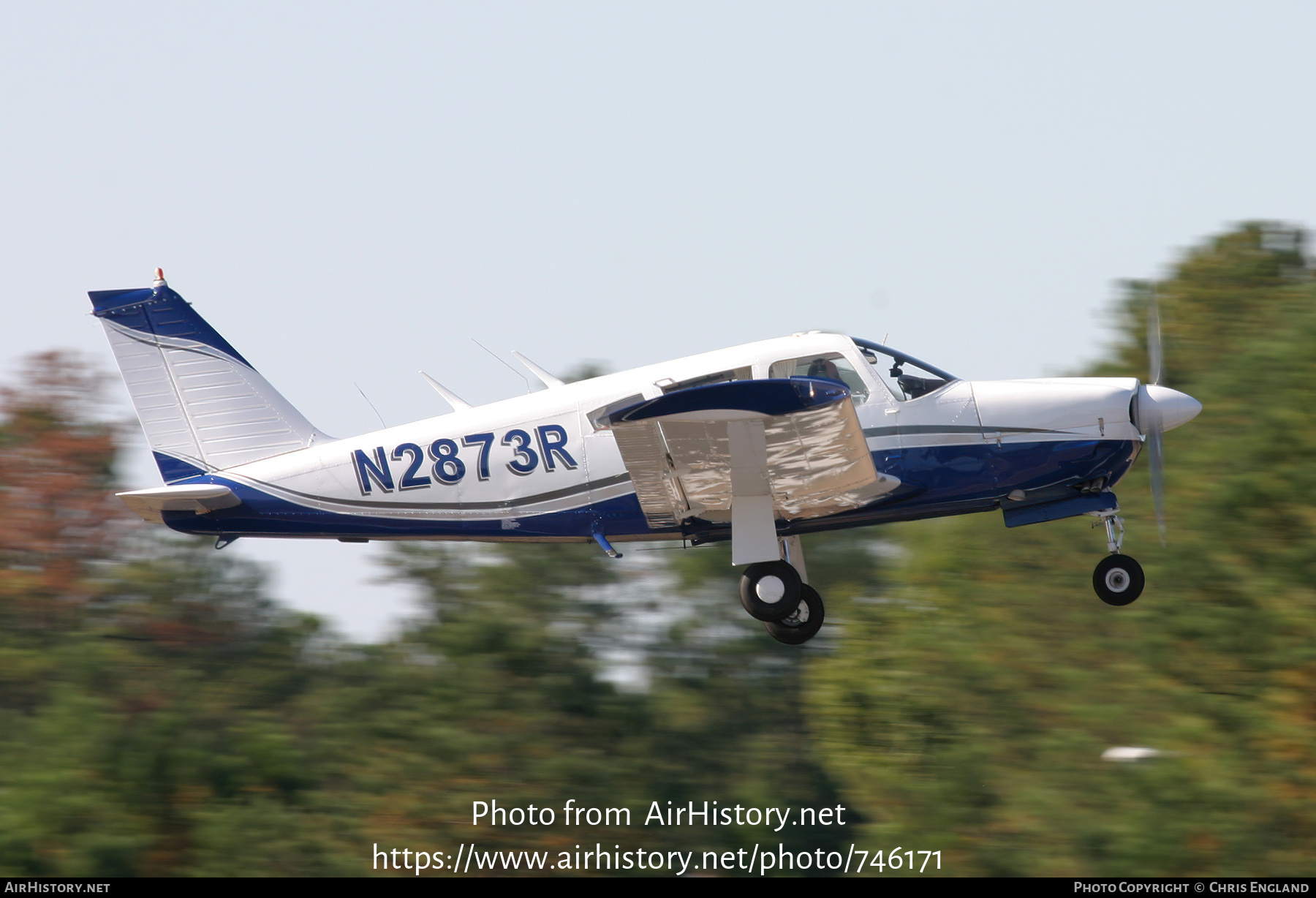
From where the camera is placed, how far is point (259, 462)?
1221 cm

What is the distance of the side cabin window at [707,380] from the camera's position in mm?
11016

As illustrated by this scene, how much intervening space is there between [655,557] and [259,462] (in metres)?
18.3

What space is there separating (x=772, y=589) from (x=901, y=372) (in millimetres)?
2061

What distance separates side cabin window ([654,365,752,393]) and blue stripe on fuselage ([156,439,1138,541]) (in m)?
0.99

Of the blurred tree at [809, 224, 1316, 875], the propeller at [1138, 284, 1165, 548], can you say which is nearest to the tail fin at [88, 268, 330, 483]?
the propeller at [1138, 284, 1165, 548]

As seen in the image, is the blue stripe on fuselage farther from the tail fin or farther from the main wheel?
the main wheel

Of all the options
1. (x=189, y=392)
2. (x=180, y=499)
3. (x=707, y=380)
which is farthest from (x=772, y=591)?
(x=189, y=392)

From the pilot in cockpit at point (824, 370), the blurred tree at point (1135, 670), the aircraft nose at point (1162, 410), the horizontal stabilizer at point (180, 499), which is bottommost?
the blurred tree at point (1135, 670)

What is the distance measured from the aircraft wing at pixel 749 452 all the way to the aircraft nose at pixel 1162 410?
7.08 ft

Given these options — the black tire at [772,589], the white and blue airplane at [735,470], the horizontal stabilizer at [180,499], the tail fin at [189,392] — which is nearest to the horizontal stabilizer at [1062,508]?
the white and blue airplane at [735,470]

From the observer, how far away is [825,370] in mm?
11000

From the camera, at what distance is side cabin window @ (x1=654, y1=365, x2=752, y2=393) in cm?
1102

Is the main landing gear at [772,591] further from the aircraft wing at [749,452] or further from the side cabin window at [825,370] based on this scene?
the side cabin window at [825,370]

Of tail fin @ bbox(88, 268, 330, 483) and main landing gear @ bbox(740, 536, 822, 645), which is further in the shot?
tail fin @ bbox(88, 268, 330, 483)
